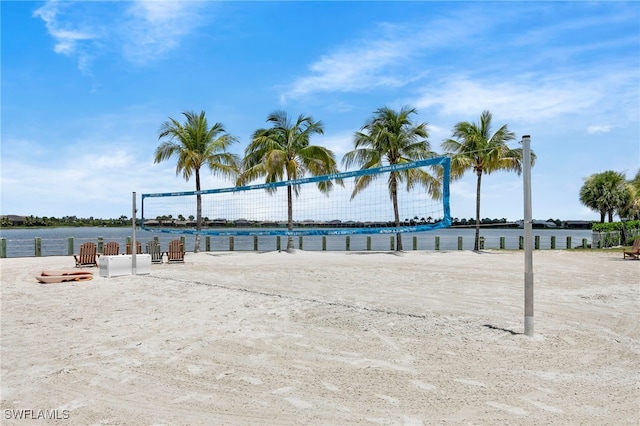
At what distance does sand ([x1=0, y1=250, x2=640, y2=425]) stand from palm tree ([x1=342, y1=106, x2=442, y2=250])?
→ 14.9m

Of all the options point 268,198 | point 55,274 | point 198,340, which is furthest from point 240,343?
point 268,198

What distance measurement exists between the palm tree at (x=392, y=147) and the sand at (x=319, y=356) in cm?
1486

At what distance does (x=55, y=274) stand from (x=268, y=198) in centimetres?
1187

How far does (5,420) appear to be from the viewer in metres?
3.96

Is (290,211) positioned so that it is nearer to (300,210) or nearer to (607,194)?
(300,210)

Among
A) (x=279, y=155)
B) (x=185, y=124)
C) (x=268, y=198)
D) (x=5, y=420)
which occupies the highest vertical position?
(x=185, y=124)

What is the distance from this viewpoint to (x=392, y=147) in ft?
80.9

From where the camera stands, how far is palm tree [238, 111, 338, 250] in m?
24.2

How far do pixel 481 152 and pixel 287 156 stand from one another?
11.1 meters

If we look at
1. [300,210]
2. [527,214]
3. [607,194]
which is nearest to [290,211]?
[300,210]

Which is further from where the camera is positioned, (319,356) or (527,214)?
(527,214)

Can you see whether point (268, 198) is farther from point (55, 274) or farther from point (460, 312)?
point (460, 312)

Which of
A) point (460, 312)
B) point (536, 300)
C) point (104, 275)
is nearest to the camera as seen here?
point (460, 312)
